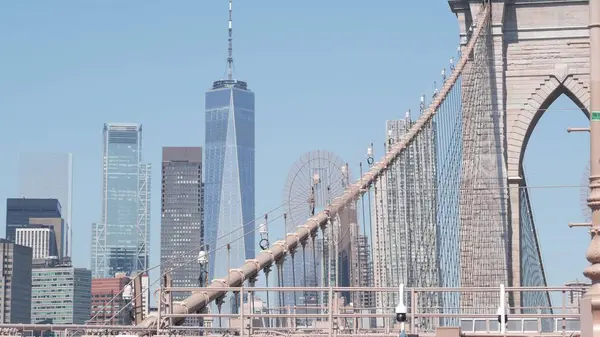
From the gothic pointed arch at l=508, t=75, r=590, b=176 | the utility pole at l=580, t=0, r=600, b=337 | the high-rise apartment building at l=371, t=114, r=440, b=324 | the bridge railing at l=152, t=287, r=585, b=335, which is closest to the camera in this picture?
the utility pole at l=580, t=0, r=600, b=337

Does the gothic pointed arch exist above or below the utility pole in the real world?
above

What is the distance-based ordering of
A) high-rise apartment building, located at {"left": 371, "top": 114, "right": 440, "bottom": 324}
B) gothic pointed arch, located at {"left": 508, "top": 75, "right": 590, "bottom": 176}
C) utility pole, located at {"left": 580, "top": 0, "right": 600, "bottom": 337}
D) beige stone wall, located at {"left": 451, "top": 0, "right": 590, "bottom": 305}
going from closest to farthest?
utility pole, located at {"left": 580, "top": 0, "right": 600, "bottom": 337}, beige stone wall, located at {"left": 451, "top": 0, "right": 590, "bottom": 305}, gothic pointed arch, located at {"left": 508, "top": 75, "right": 590, "bottom": 176}, high-rise apartment building, located at {"left": 371, "top": 114, "right": 440, "bottom": 324}

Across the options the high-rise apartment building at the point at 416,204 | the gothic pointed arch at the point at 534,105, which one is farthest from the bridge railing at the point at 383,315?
the high-rise apartment building at the point at 416,204

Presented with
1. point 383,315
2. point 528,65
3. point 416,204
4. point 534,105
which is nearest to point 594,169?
point 383,315

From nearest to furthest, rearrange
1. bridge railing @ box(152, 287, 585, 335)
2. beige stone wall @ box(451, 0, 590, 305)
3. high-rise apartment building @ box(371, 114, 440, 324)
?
bridge railing @ box(152, 287, 585, 335) → beige stone wall @ box(451, 0, 590, 305) → high-rise apartment building @ box(371, 114, 440, 324)

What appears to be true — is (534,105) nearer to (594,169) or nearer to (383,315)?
(383,315)

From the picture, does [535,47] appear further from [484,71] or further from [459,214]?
[459,214]

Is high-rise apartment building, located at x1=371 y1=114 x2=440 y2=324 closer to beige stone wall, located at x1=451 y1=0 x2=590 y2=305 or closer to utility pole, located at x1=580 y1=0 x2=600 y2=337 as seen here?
beige stone wall, located at x1=451 y1=0 x2=590 y2=305

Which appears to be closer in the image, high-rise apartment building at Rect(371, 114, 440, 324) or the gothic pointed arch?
the gothic pointed arch

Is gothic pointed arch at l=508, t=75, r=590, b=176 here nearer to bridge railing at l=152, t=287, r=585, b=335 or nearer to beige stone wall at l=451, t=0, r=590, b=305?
beige stone wall at l=451, t=0, r=590, b=305

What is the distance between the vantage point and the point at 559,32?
5238cm

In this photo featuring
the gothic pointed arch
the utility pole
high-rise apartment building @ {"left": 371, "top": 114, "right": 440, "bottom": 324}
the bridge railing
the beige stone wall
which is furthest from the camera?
high-rise apartment building @ {"left": 371, "top": 114, "right": 440, "bottom": 324}

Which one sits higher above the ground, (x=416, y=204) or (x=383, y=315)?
(x=416, y=204)

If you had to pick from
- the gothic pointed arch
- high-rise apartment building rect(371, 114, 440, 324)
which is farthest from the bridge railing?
high-rise apartment building rect(371, 114, 440, 324)
